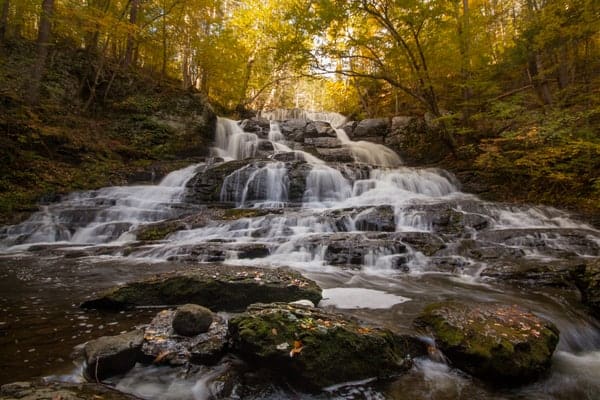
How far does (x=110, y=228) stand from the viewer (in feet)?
27.8

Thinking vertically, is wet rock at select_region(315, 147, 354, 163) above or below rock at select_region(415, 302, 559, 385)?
above

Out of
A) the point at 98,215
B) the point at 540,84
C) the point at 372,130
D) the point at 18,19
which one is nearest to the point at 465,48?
the point at 540,84

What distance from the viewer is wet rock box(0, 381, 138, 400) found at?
6.12ft

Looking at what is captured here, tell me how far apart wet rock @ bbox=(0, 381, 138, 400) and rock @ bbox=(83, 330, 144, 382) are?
0.20 metres

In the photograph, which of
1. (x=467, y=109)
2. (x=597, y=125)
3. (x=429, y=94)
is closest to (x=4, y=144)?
(x=429, y=94)

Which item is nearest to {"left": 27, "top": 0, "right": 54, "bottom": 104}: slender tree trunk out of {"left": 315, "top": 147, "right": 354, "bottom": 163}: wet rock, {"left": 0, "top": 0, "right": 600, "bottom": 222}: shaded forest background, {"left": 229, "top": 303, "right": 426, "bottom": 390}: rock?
{"left": 0, "top": 0, "right": 600, "bottom": 222}: shaded forest background

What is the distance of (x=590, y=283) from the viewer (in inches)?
155

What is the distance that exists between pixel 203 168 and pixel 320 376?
1150cm

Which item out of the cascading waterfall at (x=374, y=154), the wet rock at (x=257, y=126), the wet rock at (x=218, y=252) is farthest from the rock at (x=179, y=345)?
the wet rock at (x=257, y=126)

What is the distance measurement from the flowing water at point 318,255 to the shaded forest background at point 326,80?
152 cm

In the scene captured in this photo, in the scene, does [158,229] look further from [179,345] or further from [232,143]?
[232,143]

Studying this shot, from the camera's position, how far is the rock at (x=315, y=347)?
2428 millimetres

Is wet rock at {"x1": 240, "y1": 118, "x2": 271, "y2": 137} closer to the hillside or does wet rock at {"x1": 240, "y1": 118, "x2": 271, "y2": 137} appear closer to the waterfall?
the waterfall

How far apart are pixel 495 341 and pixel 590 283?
225 cm
